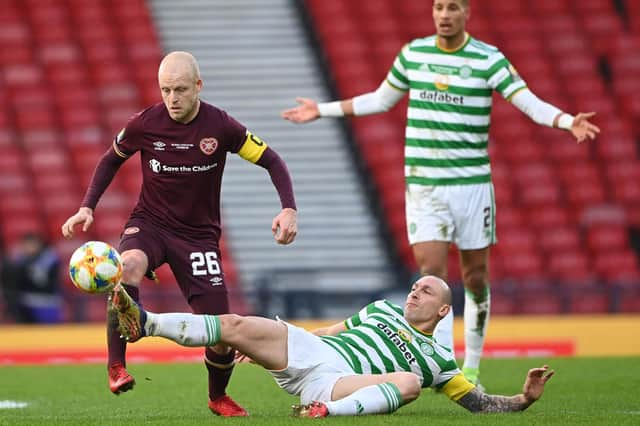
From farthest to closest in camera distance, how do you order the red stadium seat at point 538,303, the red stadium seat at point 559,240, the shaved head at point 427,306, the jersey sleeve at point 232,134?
1. the red stadium seat at point 559,240
2. the red stadium seat at point 538,303
3. the jersey sleeve at point 232,134
4. the shaved head at point 427,306

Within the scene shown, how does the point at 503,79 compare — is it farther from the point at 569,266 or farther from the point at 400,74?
the point at 569,266

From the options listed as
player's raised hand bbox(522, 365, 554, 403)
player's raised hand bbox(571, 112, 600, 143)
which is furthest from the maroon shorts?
player's raised hand bbox(571, 112, 600, 143)

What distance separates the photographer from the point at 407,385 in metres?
6.61

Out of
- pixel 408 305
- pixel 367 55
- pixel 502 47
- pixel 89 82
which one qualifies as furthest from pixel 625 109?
pixel 408 305

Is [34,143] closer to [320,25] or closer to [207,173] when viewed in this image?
[320,25]

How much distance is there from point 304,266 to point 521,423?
1031 centimetres

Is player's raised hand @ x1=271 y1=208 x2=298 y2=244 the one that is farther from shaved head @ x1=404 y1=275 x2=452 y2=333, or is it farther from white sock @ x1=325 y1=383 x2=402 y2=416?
white sock @ x1=325 y1=383 x2=402 y2=416

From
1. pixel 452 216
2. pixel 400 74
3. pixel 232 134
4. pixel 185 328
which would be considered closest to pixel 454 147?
pixel 452 216

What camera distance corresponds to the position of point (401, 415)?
6812mm

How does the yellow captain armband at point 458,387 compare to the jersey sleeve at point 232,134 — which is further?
the jersey sleeve at point 232,134

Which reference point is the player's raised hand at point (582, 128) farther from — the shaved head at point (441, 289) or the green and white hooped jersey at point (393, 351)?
the green and white hooped jersey at point (393, 351)

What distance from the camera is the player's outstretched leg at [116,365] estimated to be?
662 cm

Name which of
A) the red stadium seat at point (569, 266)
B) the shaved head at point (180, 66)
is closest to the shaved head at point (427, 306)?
the shaved head at point (180, 66)

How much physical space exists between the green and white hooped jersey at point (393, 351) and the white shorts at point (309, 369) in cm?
14
